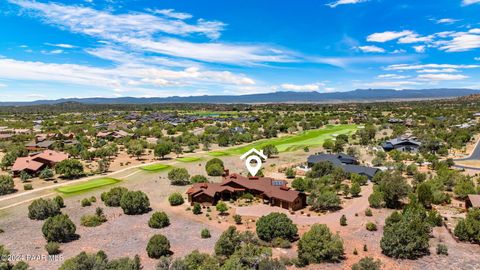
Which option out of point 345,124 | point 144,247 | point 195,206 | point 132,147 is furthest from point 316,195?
point 345,124

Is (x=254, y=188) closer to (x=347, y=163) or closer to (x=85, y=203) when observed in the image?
(x=85, y=203)

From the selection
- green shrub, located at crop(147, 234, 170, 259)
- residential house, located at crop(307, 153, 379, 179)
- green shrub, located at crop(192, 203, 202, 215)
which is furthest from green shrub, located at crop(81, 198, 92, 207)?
residential house, located at crop(307, 153, 379, 179)

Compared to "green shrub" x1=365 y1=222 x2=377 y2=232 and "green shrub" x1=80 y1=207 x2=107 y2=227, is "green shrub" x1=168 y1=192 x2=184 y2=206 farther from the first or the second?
"green shrub" x1=365 y1=222 x2=377 y2=232

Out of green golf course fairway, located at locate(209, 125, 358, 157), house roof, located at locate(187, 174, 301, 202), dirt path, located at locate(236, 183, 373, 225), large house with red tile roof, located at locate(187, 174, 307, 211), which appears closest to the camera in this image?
dirt path, located at locate(236, 183, 373, 225)

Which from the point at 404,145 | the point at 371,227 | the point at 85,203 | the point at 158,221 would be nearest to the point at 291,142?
the point at 404,145

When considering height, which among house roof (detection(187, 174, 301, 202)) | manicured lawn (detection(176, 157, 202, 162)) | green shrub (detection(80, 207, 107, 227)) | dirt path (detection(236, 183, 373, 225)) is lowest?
manicured lawn (detection(176, 157, 202, 162))

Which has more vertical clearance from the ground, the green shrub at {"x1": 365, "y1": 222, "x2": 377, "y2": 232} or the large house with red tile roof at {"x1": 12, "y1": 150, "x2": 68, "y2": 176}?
the large house with red tile roof at {"x1": 12, "y1": 150, "x2": 68, "y2": 176}

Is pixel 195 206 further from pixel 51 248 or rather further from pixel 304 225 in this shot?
pixel 51 248
